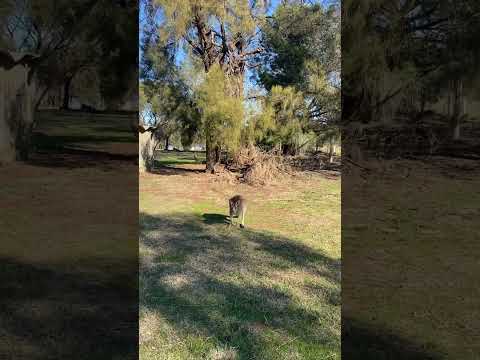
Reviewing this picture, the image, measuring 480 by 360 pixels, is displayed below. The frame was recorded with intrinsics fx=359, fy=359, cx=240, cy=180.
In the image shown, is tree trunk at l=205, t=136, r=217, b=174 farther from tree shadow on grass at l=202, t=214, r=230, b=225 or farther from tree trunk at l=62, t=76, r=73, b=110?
tree trunk at l=62, t=76, r=73, b=110

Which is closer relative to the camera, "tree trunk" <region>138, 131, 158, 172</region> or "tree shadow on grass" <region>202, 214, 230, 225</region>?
"tree shadow on grass" <region>202, 214, 230, 225</region>

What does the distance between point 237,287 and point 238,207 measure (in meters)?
0.62

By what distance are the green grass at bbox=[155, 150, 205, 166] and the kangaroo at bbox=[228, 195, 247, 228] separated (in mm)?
659

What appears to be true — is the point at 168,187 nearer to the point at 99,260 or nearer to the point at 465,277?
the point at 99,260

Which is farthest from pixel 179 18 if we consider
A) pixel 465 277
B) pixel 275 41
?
pixel 465 277

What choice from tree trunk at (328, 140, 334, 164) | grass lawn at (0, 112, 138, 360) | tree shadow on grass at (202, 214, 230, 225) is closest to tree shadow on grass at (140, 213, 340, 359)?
tree shadow on grass at (202, 214, 230, 225)

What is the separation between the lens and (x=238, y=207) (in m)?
2.69

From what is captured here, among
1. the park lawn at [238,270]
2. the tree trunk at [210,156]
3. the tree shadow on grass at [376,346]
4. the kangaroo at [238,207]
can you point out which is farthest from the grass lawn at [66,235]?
the tree trunk at [210,156]

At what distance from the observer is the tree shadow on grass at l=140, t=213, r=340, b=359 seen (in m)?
1.74

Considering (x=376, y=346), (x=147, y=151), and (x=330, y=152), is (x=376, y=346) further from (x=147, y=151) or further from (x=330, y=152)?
(x=147, y=151)

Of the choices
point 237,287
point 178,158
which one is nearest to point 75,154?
point 237,287

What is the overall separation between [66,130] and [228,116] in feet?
6.01

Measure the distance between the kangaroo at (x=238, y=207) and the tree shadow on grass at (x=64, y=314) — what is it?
4.88ft

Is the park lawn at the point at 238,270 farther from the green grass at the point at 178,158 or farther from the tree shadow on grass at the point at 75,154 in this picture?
the tree shadow on grass at the point at 75,154
